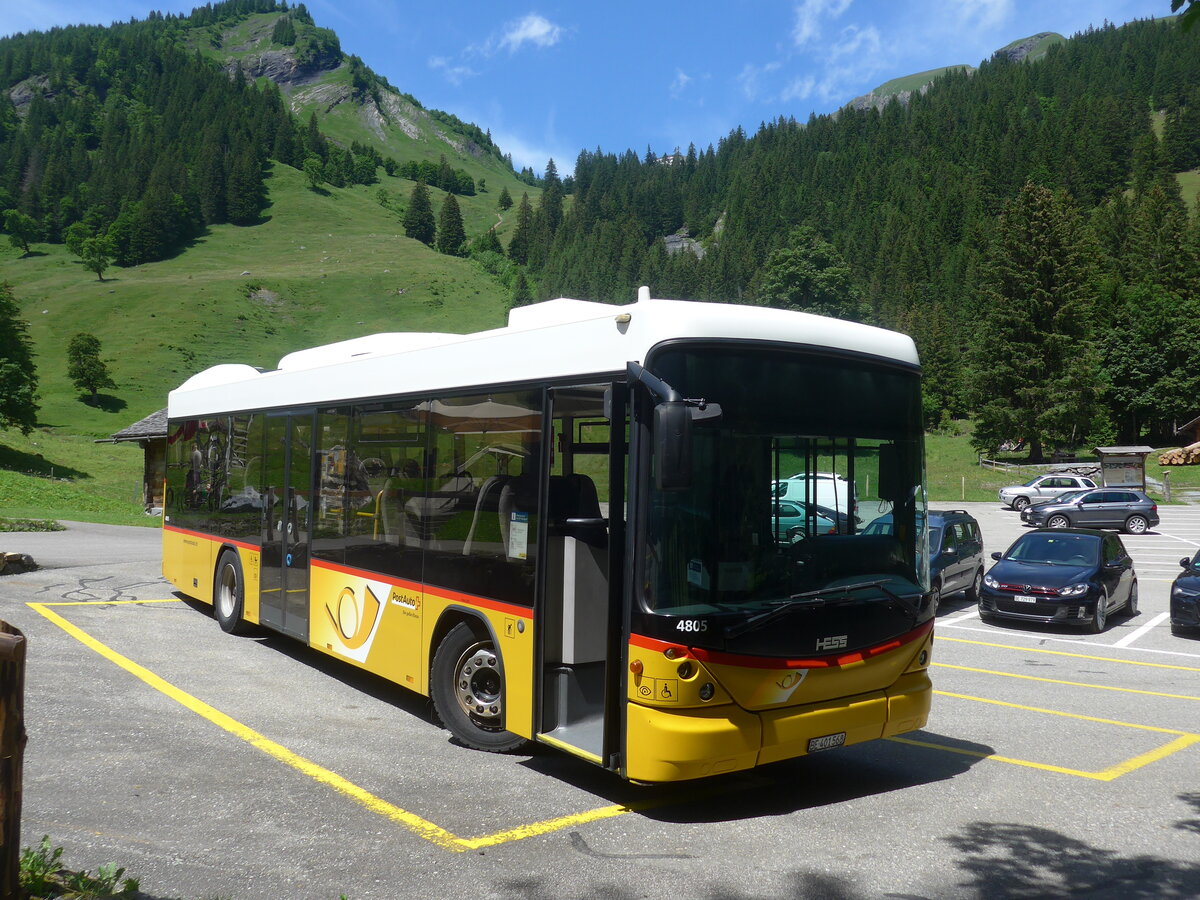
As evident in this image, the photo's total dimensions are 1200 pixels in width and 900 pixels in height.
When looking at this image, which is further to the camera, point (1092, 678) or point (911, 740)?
point (1092, 678)

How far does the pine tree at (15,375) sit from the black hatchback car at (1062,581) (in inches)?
2264

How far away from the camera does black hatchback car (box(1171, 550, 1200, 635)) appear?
1359 cm

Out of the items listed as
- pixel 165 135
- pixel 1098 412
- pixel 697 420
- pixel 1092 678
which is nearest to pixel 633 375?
pixel 697 420

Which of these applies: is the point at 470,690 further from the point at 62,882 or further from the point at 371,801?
the point at 62,882

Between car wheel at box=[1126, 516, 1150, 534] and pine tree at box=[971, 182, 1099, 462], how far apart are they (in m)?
29.4

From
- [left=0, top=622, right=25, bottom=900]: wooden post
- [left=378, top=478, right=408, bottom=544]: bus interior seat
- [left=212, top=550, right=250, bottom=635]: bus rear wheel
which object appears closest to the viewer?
[left=0, top=622, right=25, bottom=900]: wooden post

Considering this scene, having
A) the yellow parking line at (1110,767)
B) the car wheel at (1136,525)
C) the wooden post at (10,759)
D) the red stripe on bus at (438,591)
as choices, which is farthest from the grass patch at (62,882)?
the car wheel at (1136,525)

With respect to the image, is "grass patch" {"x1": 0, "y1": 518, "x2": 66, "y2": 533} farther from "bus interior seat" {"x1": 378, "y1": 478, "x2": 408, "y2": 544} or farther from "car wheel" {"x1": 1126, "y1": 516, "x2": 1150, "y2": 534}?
"car wheel" {"x1": 1126, "y1": 516, "x2": 1150, "y2": 534}

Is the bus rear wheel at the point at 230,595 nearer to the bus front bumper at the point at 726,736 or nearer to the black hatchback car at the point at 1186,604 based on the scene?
the bus front bumper at the point at 726,736

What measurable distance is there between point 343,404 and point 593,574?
3993mm

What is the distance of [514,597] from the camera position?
21.2 feet

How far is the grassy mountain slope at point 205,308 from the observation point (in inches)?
2414

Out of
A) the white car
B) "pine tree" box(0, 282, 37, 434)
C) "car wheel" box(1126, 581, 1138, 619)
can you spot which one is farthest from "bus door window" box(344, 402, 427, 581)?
"pine tree" box(0, 282, 37, 434)

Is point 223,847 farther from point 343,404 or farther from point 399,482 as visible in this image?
point 343,404
